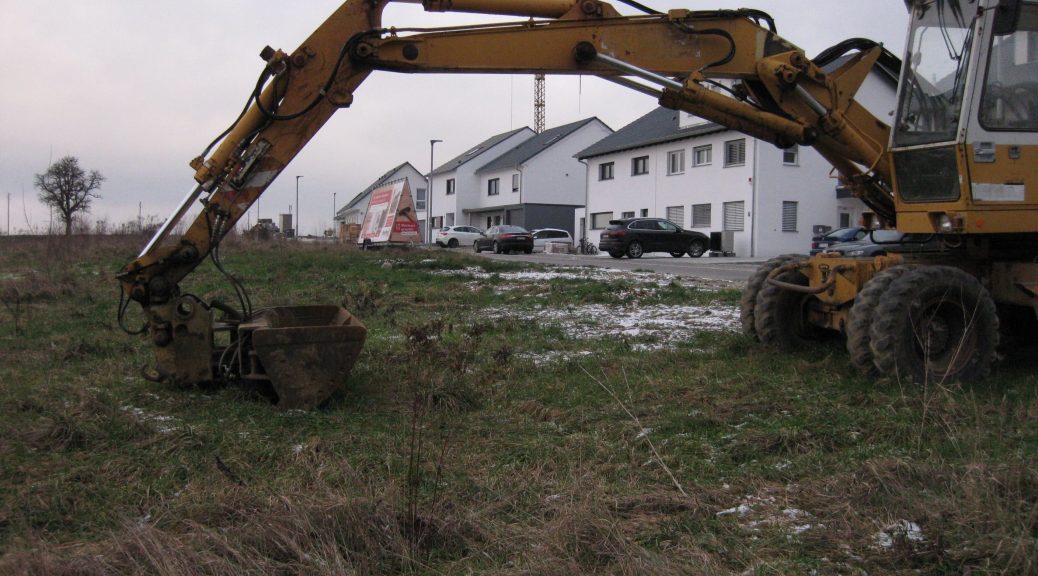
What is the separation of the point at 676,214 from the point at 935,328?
31.8 metres

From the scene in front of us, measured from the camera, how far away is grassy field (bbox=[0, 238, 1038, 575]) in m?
3.45

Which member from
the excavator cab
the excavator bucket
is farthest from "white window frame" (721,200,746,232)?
the excavator bucket

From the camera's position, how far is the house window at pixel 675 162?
37.6 metres

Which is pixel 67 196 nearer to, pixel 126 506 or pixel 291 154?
pixel 291 154

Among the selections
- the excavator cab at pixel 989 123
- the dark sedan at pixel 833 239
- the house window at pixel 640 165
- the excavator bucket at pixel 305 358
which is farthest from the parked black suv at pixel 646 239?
the excavator bucket at pixel 305 358

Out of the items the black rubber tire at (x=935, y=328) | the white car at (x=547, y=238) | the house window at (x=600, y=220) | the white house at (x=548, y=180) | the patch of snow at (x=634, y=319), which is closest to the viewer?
the black rubber tire at (x=935, y=328)

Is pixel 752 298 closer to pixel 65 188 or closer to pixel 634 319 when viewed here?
pixel 634 319

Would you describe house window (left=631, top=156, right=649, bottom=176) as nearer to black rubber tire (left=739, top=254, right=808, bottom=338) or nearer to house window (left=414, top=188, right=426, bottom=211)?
black rubber tire (left=739, top=254, right=808, bottom=338)

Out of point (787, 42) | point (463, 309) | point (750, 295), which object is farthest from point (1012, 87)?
point (463, 309)

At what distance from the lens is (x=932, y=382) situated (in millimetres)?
6504

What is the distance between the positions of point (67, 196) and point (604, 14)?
111ft

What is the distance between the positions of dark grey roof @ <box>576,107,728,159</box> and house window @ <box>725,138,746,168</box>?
103cm

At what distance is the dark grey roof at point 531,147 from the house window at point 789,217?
2326 cm

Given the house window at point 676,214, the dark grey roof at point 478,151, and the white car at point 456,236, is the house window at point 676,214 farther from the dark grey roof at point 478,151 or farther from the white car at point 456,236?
the dark grey roof at point 478,151
